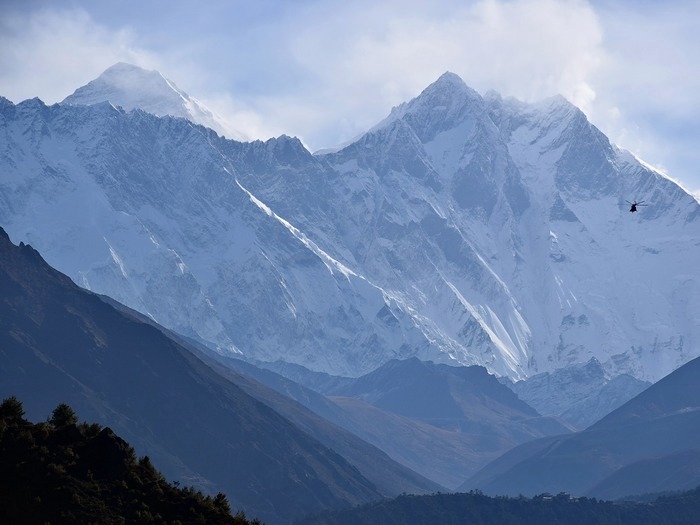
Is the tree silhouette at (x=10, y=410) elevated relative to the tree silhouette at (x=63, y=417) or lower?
lower

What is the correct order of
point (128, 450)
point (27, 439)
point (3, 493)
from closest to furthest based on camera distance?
point (3, 493), point (27, 439), point (128, 450)

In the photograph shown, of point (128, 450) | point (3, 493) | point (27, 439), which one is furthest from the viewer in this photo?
point (128, 450)

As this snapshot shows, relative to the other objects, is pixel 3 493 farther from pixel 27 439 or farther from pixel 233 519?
pixel 233 519

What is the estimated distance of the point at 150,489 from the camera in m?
128

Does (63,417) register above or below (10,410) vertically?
above

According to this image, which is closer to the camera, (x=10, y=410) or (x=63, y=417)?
(x=10, y=410)

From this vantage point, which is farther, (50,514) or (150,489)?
(150,489)

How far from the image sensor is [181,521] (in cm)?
12438

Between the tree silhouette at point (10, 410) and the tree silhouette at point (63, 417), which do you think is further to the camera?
the tree silhouette at point (63, 417)

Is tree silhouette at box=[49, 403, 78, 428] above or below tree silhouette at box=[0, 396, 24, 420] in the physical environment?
above

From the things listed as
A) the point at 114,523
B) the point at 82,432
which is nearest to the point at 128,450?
the point at 82,432

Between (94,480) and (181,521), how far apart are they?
7362 millimetres

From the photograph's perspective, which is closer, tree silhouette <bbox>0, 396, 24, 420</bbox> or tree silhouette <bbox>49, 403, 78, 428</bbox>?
tree silhouette <bbox>0, 396, 24, 420</bbox>

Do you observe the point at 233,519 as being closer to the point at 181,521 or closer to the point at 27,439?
the point at 181,521
